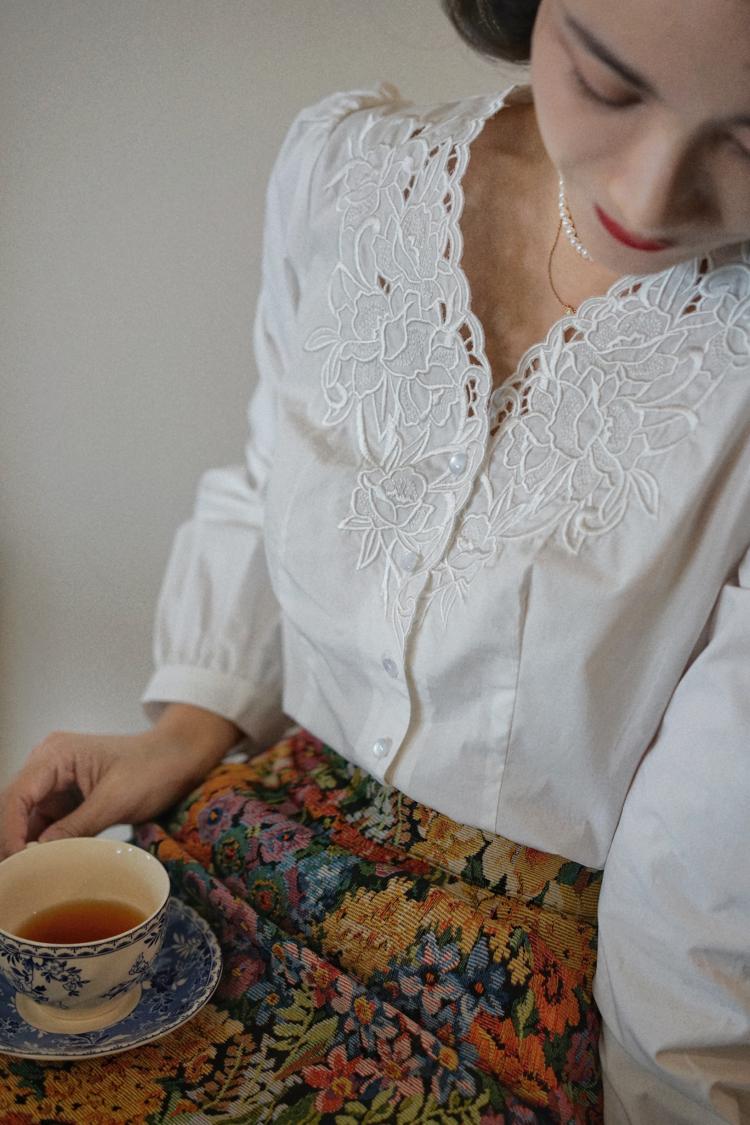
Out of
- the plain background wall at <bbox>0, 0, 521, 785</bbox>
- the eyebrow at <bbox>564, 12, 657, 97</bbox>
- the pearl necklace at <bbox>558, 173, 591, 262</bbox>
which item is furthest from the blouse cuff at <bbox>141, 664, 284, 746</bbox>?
the eyebrow at <bbox>564, 12, 657, 97</bbox>

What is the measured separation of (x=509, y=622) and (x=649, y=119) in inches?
11.5

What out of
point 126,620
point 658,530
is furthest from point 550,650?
point 126,620

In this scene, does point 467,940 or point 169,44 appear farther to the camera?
point 169,44

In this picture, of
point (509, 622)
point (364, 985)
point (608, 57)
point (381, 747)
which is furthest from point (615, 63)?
point (364, 985)

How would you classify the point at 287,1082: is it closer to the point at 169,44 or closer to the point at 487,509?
the point at 487,509

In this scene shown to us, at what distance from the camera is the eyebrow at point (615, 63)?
0.52m

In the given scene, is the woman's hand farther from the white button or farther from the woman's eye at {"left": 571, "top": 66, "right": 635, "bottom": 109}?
the woman's eye at {"left": 571, "top": 66, "right": 635, "bottom": 109}

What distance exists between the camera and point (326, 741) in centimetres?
83

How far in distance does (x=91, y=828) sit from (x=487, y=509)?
395 millimetres

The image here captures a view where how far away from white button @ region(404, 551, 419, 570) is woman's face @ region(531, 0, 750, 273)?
0.22 m

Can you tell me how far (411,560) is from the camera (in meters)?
0.72

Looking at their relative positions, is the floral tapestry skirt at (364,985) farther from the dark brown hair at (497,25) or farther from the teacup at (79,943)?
the dark brown hair at (497,25)

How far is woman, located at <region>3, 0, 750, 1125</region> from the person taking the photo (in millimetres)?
592

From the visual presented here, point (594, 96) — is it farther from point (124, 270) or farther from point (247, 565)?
point (124, 270)
